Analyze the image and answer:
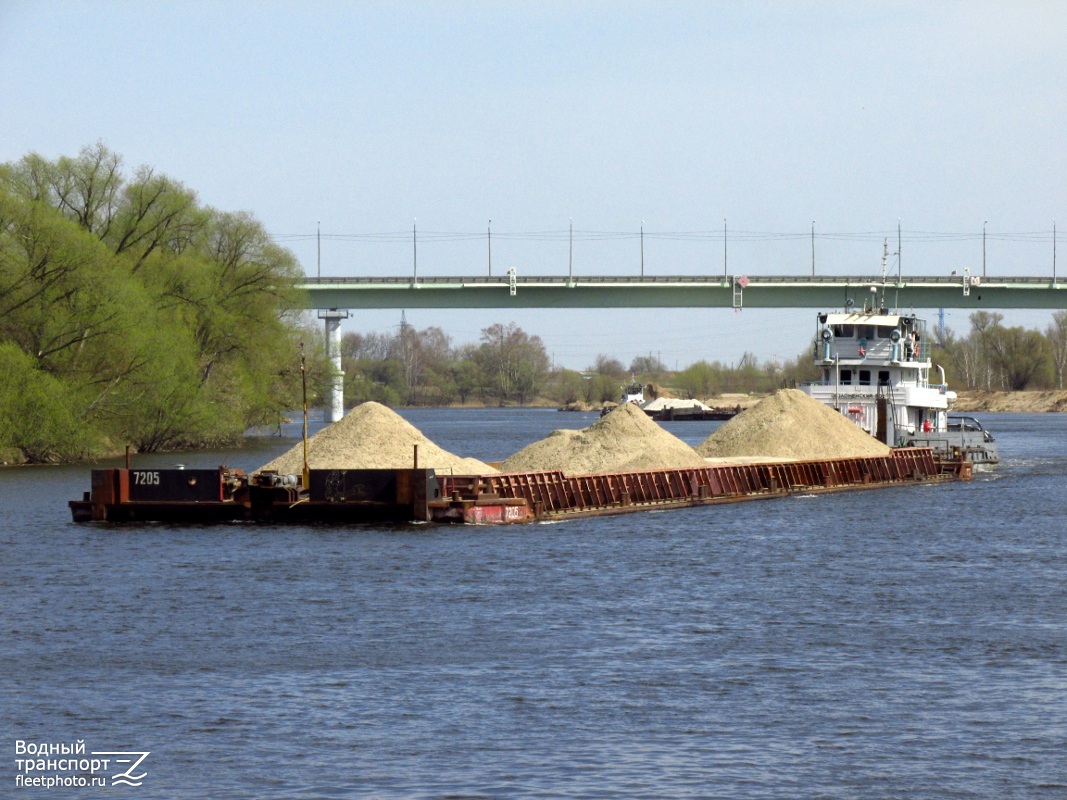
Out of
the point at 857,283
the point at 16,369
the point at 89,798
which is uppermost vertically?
the point at 857,283

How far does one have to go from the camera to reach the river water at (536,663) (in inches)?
642

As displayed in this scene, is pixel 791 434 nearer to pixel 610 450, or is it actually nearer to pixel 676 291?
pixel 610 450

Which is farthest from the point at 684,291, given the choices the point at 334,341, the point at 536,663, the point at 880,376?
the point at 536,663

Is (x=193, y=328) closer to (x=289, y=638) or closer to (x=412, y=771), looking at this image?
(x=289, y=638)

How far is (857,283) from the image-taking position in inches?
4355

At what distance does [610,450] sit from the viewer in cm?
4988

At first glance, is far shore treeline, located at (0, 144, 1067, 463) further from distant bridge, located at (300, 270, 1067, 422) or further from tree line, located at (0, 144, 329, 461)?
distant bridge, located at (300, 270, 1067, 422)

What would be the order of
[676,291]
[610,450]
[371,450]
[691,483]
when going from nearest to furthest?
1. [371,450]
2. [691,483]
3. [610,450]
4. [676,291]

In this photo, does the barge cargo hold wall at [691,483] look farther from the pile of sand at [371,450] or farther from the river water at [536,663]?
the river water at [536,663]

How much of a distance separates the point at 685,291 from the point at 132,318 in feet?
170

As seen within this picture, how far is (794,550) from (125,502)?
58.3 feet

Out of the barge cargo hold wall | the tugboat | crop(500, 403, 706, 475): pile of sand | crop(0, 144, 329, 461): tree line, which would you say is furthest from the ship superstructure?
crop(0, 144, 329, 461): tree line

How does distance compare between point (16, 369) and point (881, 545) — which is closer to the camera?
point (881, 545)

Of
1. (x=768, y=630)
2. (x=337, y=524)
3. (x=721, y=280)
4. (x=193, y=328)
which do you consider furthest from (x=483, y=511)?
(x=721, y=280)
